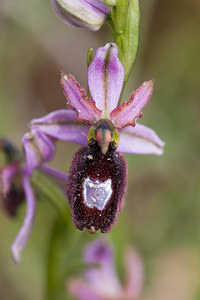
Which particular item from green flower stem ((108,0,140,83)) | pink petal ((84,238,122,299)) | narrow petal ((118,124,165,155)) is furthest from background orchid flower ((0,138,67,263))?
pink petal ((84,238,122,299))

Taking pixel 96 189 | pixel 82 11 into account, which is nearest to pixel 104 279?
pixel 96 189

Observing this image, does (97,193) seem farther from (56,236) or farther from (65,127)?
(56,236)

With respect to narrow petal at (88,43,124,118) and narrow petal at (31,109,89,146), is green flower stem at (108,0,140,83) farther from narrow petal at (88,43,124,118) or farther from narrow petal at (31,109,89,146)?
narrow petal at (31,109,89,146)

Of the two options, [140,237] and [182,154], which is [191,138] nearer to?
[182,154]

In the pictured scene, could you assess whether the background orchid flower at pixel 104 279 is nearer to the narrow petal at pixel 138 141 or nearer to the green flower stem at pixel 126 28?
the narrow petal at pixel 138 141

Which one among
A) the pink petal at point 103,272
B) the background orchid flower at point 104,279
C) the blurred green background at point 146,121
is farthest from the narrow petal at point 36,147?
the blurred green background at point 146,121
